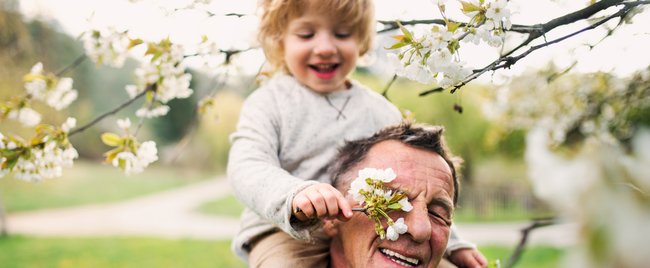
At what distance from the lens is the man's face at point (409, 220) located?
158 cm

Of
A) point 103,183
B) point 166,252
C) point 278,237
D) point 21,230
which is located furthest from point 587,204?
point 103,183

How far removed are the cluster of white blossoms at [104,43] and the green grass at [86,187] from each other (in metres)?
10.5

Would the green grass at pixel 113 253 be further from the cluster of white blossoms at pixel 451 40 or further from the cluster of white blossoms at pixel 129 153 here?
the cluster of white blossoms at pixel 451 40

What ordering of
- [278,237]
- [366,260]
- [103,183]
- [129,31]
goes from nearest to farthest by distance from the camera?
1. [366,260]
2. [278,237]
3. [129,31]
4. [103,183]

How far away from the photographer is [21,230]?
13695 millimetres

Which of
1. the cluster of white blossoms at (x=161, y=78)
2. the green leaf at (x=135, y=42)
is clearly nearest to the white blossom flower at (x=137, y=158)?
the cluster of white blossoms at (x=161, y=78)

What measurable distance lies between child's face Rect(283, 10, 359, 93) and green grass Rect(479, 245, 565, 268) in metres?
6.46

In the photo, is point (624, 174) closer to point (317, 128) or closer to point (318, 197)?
point (318, 197)

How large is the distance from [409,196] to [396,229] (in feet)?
0.57

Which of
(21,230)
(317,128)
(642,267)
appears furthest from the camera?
(21,230)

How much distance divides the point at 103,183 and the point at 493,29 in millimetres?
24568

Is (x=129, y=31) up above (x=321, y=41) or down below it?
above

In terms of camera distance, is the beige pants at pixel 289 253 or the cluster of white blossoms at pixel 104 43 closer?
the beige pants at pixel 289 253

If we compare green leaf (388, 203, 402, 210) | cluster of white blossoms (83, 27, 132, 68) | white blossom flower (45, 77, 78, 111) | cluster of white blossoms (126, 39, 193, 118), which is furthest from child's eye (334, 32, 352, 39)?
white blossom flower (45, 77, 78, 111)
